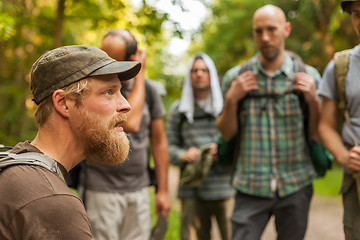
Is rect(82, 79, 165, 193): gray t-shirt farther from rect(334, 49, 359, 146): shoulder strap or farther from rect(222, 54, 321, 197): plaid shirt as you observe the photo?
rect(334, 49, 359, 146): shoulder strap

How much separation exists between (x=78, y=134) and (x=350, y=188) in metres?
2.27

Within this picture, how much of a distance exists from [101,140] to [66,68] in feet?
1.27

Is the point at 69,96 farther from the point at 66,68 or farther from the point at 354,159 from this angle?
the point at 354,159

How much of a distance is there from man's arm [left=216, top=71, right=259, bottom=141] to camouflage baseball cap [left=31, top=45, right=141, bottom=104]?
2041 millimetres

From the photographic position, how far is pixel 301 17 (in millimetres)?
14930

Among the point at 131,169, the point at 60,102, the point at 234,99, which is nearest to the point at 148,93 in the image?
the point at 131,169

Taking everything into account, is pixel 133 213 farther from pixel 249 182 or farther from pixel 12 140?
pixel 12 140

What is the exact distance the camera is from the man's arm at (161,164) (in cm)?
456

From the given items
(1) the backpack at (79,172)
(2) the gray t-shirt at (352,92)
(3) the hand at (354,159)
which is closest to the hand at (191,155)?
(1) the backpack at (79,172)

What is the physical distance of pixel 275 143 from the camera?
400cm

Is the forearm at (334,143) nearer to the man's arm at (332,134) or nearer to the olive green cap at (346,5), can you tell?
the man's arm at (332,134)

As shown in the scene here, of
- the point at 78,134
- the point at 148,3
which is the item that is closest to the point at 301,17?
the point at 148,3

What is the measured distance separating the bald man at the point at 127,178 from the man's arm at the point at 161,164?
0.52ft

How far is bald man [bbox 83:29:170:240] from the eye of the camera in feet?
12.7
